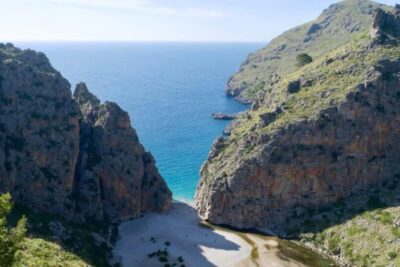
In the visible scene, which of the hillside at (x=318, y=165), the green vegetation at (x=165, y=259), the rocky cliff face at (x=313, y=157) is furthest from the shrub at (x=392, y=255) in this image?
the green vegetation at (x=165, y=259)

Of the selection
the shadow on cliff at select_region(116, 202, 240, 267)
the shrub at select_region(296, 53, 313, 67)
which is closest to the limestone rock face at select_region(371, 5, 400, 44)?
the shrub at select_region(296, 53, 313, 67)

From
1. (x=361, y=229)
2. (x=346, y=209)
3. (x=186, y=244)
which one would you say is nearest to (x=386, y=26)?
(x=346, y=209)

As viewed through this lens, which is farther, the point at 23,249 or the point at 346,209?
the point at 346,209

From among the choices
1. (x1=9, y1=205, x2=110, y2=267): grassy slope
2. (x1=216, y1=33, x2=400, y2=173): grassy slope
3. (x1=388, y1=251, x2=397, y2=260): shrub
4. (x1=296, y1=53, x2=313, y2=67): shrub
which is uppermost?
(x1=296, y1=53, x2=313, y2=67): shrub

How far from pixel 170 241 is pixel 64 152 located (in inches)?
1040

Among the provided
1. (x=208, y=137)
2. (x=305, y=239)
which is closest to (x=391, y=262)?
(x=305, y=239)

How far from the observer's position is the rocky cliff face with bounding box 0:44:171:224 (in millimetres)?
83000

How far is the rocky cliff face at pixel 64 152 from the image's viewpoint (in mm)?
83000

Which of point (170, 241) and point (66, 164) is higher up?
point (66, 164)

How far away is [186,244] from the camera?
3420 inches

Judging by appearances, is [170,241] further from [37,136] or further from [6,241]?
[6,241]

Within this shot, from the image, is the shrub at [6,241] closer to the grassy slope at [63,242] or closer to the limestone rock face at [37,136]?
the grassy slope at [63,242]

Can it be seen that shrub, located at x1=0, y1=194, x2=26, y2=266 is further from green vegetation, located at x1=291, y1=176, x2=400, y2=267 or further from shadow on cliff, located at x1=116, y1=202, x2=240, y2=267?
green vegetation, located at x1=291, y1=176, x2=400, y2=267

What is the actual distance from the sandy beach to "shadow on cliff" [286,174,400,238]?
7316 mm
